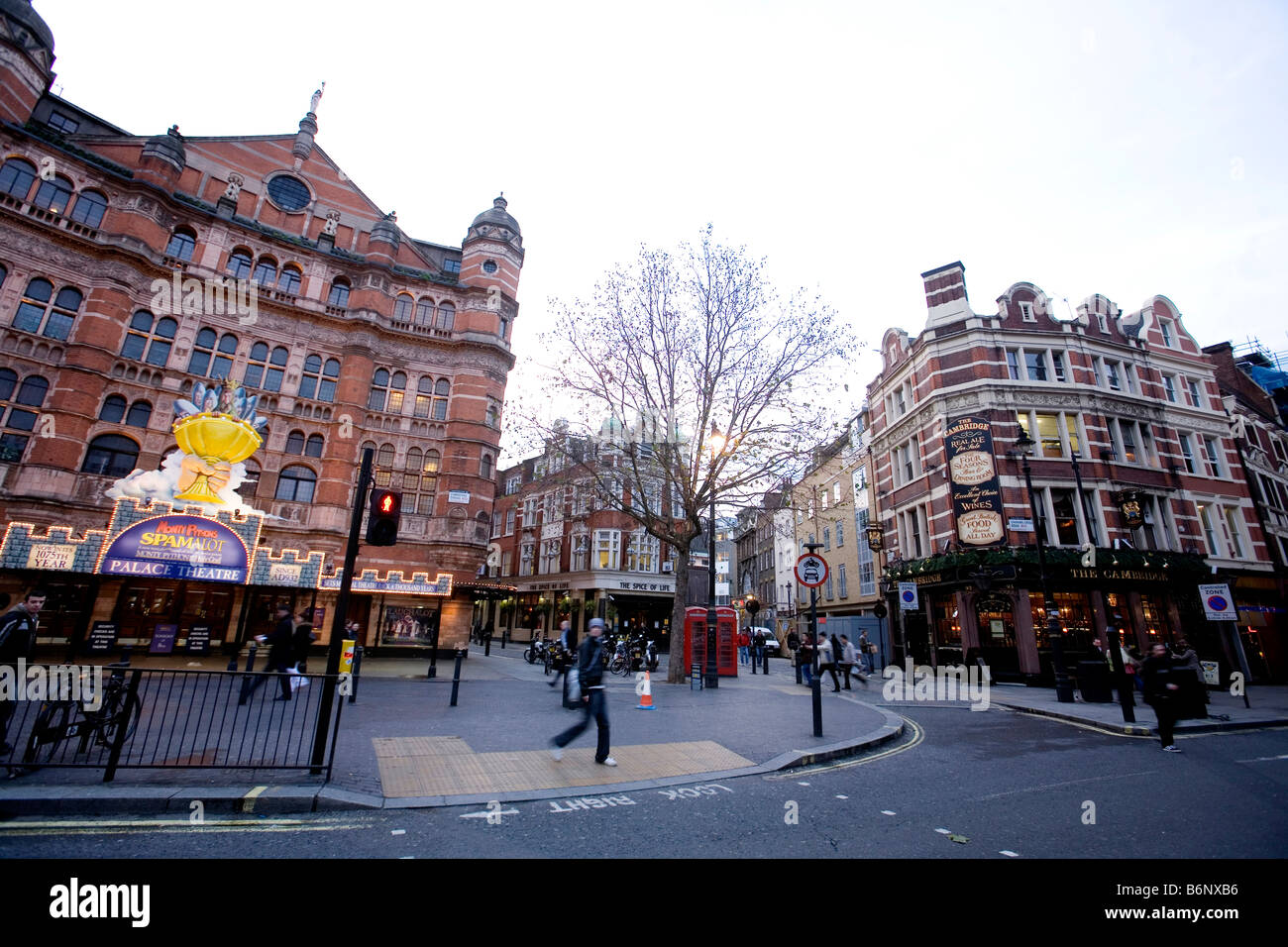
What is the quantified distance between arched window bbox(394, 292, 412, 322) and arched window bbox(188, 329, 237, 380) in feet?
23.7

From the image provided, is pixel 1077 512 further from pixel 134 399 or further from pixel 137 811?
pixel 134 399

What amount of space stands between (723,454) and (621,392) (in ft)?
13.8

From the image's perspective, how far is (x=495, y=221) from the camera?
29719 mm

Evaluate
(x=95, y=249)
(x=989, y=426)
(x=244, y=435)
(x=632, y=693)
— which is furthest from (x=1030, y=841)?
(x=95, y=249)

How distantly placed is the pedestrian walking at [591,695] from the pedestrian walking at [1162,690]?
9.11 m

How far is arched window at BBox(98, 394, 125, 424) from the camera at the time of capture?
20.9 m

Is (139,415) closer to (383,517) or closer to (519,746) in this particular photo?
(383,517)

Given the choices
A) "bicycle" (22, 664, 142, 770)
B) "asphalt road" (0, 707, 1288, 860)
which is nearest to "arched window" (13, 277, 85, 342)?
"bicycle" (22, 664, 142, 770)

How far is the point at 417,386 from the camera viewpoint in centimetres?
2683

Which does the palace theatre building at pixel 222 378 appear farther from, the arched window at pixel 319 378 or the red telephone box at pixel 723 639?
the red telephone box at pixel 723 639

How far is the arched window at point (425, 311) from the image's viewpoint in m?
27.8

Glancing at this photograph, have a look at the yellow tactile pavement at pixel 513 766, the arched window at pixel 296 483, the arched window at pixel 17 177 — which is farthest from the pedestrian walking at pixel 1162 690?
the arched window at pixel 17 177

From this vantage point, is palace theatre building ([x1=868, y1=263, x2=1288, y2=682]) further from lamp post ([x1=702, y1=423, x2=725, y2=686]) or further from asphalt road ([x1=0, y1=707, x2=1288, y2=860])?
asphalt road ([x1=0, y1=707, x2=1288, y2=860])

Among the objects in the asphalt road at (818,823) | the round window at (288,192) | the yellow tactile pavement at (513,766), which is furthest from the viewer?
the round window at (288,192)
